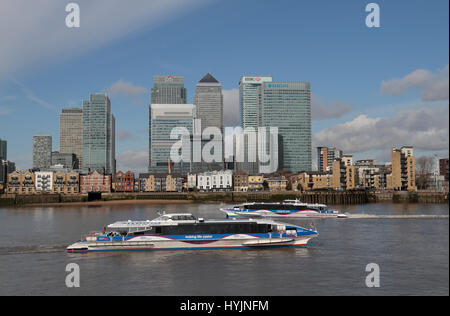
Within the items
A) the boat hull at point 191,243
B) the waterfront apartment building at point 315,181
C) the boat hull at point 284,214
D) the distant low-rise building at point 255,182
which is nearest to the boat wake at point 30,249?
the boat hull at point 191,243

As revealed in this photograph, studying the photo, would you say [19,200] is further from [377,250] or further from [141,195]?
[377,250]

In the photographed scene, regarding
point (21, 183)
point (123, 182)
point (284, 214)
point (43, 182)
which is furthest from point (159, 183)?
point (284, 214)

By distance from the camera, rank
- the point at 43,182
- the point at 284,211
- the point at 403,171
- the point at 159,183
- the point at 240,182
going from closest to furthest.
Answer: the point at 284,211, the point at 403,171, the point at 43,182, the point at 159,183, the point at 240,182

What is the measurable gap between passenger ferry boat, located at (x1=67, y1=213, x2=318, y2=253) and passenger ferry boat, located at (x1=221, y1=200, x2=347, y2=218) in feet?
108

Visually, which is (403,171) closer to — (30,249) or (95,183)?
(95,183)

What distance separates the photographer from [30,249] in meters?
37.3

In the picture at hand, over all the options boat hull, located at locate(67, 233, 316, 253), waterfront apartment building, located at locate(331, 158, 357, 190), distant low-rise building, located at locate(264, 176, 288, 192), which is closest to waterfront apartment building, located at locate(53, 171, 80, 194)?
distant low-rise building, located at locate(264, 176, 288, 192)

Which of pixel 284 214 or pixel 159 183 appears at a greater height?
pixel 159 183

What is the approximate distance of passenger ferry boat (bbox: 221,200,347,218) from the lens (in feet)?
237

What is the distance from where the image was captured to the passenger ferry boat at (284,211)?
72.4 metres

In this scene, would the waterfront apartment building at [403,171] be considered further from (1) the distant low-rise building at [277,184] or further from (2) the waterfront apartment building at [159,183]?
(2) the waterfront apartment building at [159,183]

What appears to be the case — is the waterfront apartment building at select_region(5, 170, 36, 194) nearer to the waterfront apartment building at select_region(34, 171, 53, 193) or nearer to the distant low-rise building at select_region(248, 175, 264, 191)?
the waterfront apartment building at select_region(34, 171, 53, 193)

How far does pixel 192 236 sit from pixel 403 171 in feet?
423
